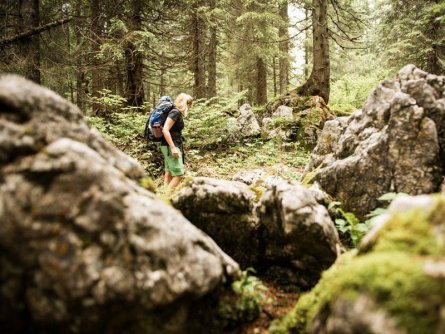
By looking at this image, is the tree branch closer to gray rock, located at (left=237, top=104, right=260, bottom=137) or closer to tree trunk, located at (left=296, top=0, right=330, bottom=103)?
gray rock, located at (left=237, top=104, right=260, bottom=137)

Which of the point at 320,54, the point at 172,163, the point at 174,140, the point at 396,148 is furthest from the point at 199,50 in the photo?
the point at 396,148

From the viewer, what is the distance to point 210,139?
11.6 m

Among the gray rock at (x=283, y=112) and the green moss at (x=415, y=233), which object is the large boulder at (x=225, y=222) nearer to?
the green moss at (x=415, y=233)

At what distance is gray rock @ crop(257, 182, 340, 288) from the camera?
3334 millimetres

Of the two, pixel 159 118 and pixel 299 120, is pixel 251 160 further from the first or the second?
pixel 159 118

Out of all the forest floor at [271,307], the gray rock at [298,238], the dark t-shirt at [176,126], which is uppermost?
the dark t-shirt at [176,126]

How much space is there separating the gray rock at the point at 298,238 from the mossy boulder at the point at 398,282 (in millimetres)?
998

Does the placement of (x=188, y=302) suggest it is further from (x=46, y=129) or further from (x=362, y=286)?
(x=46, y=129)

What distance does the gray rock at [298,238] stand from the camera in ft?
10.9

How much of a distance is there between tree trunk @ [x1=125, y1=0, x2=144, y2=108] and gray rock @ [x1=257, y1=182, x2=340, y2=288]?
10278mm

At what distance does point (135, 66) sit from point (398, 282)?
1301 cm

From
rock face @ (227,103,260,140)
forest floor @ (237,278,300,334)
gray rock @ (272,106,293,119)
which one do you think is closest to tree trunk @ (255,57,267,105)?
gray rock @ (272,106,293,119)


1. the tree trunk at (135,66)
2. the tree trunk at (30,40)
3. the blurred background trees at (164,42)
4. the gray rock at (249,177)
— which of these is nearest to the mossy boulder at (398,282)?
the gray rock at (249,177)

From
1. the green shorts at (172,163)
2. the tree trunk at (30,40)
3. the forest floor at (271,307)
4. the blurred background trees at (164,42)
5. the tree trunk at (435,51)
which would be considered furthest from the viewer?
the tree trunk at (435,51)
